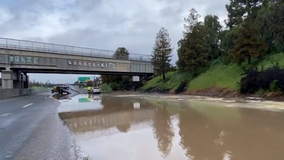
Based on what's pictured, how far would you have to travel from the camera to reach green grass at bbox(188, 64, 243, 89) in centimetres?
3475

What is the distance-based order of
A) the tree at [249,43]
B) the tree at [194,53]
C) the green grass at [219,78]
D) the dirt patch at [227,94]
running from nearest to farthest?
1. the dirt patch at [227,94]
2. the green grass at [219,78]
3. the tree at [249,43]
4. the tree at [194,53]

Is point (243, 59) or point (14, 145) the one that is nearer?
point (14, 145)

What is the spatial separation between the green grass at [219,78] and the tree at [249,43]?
9.17 ft

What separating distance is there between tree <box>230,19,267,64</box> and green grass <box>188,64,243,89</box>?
9.17ft

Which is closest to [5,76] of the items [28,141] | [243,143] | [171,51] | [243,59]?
[171,51]

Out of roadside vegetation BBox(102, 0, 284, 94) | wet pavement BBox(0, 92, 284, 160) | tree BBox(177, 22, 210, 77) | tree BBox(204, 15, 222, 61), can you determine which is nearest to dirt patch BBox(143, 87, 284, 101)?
roadside vegetation BBox(102, 0, 284, 94)

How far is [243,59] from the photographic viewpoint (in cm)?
3678

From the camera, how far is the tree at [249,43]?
35.0m

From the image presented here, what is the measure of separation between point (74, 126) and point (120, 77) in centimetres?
6878

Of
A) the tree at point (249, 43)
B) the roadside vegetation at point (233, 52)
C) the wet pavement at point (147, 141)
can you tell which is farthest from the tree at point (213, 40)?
the wet pavement at point (147, 141)

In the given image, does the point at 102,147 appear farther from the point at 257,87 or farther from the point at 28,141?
the point at 257,87

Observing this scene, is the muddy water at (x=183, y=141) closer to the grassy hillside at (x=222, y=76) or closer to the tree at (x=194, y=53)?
the grassy hillside at (x=222, y=76)

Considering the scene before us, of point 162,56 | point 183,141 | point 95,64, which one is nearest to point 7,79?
point 95,64

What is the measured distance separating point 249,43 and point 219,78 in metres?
6.17
